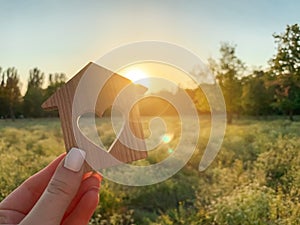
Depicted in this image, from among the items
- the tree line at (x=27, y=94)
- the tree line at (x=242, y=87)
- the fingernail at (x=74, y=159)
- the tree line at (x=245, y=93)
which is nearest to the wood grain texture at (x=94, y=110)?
the fingernail at (x=74, y=159)

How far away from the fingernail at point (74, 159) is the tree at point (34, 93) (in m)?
5.99

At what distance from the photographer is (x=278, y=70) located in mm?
5137

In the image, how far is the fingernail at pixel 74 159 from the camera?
556mm

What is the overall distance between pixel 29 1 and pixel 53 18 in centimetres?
21

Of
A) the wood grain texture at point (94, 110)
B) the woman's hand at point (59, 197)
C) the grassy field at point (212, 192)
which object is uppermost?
the wood grain texture at point (94, 110)

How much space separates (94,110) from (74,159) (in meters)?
0.08

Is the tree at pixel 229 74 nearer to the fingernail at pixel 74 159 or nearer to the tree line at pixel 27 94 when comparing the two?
the tree line at pixel 27 94

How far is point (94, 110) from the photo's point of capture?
592 millimetres

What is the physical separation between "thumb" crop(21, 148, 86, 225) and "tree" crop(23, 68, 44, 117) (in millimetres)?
5986

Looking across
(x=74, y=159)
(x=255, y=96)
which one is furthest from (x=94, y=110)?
(x=255, y=96)

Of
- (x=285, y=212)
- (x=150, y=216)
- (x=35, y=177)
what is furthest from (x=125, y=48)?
(x=150, y=216)

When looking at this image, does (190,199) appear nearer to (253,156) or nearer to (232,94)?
(253,156)

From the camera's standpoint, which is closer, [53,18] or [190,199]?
[53,18]

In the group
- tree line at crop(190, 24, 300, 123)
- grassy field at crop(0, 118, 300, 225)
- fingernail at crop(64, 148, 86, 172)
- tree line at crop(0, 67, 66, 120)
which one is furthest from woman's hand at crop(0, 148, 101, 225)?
tree line at crop(190, 24, 300, 123)
